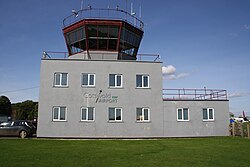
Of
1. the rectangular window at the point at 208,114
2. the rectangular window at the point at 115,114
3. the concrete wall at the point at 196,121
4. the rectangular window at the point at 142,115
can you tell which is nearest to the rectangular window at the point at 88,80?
the rectangular window at the point at 115,114

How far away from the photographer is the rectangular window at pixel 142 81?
911 inches

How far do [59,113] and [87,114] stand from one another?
8.15 feet

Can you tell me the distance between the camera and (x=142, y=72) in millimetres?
23281

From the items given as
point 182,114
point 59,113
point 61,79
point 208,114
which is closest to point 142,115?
point 182,114

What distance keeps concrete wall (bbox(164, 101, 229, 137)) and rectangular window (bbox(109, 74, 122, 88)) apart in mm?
4729

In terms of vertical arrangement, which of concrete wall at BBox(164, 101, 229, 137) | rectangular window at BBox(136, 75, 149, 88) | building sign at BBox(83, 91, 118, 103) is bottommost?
concrete wall at BBox(164, 101, 229, 137)

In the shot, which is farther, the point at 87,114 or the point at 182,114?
the point at 182,114

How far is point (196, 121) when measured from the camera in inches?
922

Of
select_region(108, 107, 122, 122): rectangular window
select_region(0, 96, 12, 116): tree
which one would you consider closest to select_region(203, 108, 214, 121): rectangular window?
select_region(108, 107, 122, 122): rectangular window

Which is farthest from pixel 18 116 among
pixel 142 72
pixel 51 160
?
pixel 51 160

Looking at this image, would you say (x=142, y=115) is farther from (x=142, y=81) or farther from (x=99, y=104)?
(x=99, y=104)

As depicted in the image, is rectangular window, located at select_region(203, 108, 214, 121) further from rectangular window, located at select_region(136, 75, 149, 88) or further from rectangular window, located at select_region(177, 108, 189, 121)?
rectangular window, located at select_region(136, 75, 149, 88)

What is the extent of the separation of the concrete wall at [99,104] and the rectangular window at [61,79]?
35 centimetres

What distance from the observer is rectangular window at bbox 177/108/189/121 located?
23.3 metres
